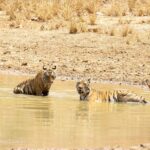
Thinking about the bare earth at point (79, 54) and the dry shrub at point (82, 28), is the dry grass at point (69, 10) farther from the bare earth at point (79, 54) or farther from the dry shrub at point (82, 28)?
the bare earth at point (79, 54)

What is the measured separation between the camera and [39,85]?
15328 mm

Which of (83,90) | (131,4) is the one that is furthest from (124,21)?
(83,90)

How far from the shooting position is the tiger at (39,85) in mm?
15125

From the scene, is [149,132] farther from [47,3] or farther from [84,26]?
[47,3]

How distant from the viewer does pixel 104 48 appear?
21672 millimetres

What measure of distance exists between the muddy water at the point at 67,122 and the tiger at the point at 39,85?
0.38m

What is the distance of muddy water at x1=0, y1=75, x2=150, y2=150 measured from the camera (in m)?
8.88

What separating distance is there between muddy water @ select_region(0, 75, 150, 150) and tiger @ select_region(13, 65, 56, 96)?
38cm

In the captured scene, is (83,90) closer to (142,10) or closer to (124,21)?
(124,21)

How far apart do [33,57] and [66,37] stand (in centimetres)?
226

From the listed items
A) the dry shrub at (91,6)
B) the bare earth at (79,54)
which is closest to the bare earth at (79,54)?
the bare earth at (79,54)

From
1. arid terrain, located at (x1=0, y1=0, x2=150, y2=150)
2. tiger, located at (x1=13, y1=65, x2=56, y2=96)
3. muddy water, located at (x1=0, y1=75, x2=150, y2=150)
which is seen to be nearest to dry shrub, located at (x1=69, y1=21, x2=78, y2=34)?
arid terrain, located at (x1=0, y1=0, x2=150, y2=150)

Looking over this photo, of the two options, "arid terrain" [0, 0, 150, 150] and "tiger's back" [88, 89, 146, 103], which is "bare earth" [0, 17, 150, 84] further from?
"tiger's back" [88, 89, 146, 103]

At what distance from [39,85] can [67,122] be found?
4.93m
